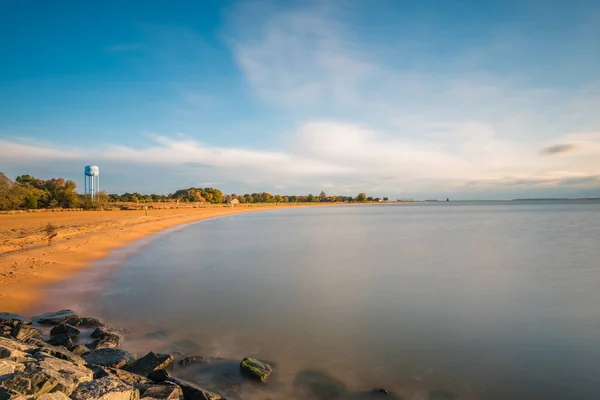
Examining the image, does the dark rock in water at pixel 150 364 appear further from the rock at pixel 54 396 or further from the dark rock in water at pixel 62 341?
the rock at pixel 54 396

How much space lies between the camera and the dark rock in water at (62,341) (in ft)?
19.5

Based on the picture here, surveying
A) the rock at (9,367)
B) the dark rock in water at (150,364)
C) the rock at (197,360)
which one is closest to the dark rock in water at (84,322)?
the dark rock in water at (150,364)

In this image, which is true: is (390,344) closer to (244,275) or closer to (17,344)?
(17,344)

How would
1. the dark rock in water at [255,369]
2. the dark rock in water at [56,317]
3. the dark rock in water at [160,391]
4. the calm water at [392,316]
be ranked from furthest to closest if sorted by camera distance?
1. the dark rock in water at [56,317]
2. the calm water at [392,316]
3. the dark rock in water at [255,369]
4. the dark rock in water at [160,391]

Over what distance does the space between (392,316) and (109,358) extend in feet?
19.9

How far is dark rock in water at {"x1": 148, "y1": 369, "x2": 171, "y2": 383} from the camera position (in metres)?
4.78

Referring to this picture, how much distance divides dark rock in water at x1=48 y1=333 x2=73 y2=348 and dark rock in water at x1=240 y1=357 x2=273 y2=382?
3.11 metres

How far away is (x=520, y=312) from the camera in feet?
28.5

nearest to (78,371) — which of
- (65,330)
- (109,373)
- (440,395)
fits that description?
(109,373)

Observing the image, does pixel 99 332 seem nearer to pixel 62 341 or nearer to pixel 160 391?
pixel 62 341

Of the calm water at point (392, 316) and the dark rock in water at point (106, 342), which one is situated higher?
the dark rock in water at point (106, 342)

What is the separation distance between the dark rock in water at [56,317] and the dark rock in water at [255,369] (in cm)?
458

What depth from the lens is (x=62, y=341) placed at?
19.7 ft

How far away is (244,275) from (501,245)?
1670 cm
